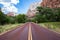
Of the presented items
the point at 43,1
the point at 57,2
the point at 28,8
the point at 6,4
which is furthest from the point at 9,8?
the point at 57,2

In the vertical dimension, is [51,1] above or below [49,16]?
above

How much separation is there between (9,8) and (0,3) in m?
6.33

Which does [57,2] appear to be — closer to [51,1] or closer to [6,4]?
[51,1]

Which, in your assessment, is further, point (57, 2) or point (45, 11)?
point (57, 2)

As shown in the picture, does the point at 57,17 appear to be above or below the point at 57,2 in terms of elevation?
below

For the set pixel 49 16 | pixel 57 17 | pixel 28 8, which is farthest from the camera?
pixel 28 8

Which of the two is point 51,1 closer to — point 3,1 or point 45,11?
point 3,1

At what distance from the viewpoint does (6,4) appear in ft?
277

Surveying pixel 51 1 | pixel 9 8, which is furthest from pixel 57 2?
pixel 9 8

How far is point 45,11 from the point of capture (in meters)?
58.4

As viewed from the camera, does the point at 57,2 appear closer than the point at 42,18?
No

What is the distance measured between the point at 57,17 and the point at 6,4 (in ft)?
138

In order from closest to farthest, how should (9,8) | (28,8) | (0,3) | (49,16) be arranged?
(49,16) → (0,3) → (9,8) → (28,8)

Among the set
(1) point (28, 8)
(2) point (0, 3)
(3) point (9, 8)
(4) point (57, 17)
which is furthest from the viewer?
(1) point (28, 8)
